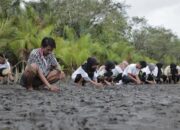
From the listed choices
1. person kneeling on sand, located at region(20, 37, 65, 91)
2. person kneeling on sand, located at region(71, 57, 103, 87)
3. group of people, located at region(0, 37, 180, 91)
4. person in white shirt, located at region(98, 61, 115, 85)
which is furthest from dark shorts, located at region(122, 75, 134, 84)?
person kneeling on sand, located at region(20, 37, 65, 91)

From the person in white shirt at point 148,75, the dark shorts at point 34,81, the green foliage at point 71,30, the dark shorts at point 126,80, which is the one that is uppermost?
the green foliage at point 71,30

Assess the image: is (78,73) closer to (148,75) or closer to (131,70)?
(131,70)

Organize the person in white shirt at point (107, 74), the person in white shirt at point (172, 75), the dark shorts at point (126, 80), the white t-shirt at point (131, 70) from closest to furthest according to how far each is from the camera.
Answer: the person in white shirt at point (107, 74)
the white t-shirt at point (131, 70)
the dark shorts at point (126, 80)
the person in white shirt at point (172, 75)

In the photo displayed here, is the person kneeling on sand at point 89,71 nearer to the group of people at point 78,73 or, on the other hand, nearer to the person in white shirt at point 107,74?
the group of people at point 78,73

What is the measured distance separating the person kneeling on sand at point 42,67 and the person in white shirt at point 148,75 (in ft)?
31.6

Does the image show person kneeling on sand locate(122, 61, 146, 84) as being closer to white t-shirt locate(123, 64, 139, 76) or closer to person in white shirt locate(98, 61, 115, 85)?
white t-shirt locate(123, 64, 139, 76)

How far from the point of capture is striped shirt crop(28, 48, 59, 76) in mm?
8125

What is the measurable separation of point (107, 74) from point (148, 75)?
154 inches

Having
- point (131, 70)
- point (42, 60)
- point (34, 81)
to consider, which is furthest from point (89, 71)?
point (131, 70)

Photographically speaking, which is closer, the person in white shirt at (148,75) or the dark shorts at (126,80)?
the dark shorts at (126,80)

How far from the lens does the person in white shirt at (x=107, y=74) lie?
47.4 feet

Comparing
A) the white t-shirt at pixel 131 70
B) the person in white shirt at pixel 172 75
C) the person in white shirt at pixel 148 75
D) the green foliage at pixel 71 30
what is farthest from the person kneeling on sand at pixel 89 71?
the person in white shirt at pixel 172 75

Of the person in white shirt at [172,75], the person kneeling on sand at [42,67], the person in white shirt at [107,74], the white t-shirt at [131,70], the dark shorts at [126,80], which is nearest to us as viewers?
the person kneeling on sand at [42,67]

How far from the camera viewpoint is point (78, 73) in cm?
1180
